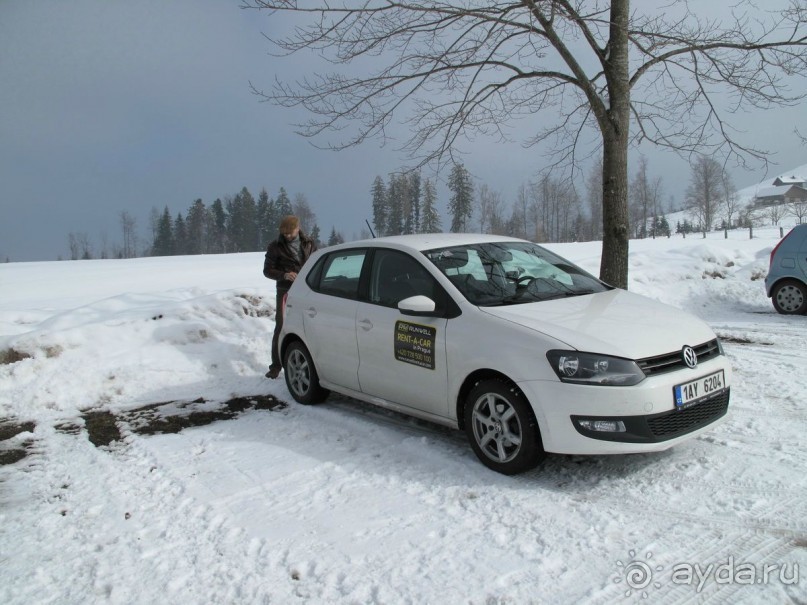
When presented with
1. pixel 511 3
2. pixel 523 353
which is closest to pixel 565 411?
pixel 523 353

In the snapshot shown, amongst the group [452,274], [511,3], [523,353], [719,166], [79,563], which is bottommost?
[79,563]

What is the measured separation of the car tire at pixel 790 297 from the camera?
1041 cm

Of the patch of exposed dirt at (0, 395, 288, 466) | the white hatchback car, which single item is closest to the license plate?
the white hatchback car

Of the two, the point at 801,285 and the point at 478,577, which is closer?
the point at 478,577

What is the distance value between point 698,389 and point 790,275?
27.4 ft

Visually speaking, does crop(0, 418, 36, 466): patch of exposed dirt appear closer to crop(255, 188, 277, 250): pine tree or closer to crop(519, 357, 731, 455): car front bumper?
crop(519, 357, 731, 455): car front bumper

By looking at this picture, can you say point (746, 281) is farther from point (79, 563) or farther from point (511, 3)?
point (79, 563)

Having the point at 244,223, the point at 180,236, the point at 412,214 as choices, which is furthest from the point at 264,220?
the point at 412,214

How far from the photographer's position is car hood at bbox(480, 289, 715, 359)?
370 centimetres

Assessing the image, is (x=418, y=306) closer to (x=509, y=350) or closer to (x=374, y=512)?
(x=509, y=350)

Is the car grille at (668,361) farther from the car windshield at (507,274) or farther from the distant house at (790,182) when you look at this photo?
the distant house at (790,182)

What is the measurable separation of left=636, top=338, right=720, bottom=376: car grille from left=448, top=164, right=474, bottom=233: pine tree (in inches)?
266

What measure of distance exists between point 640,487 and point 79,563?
129 inches

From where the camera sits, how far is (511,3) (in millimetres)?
7906
